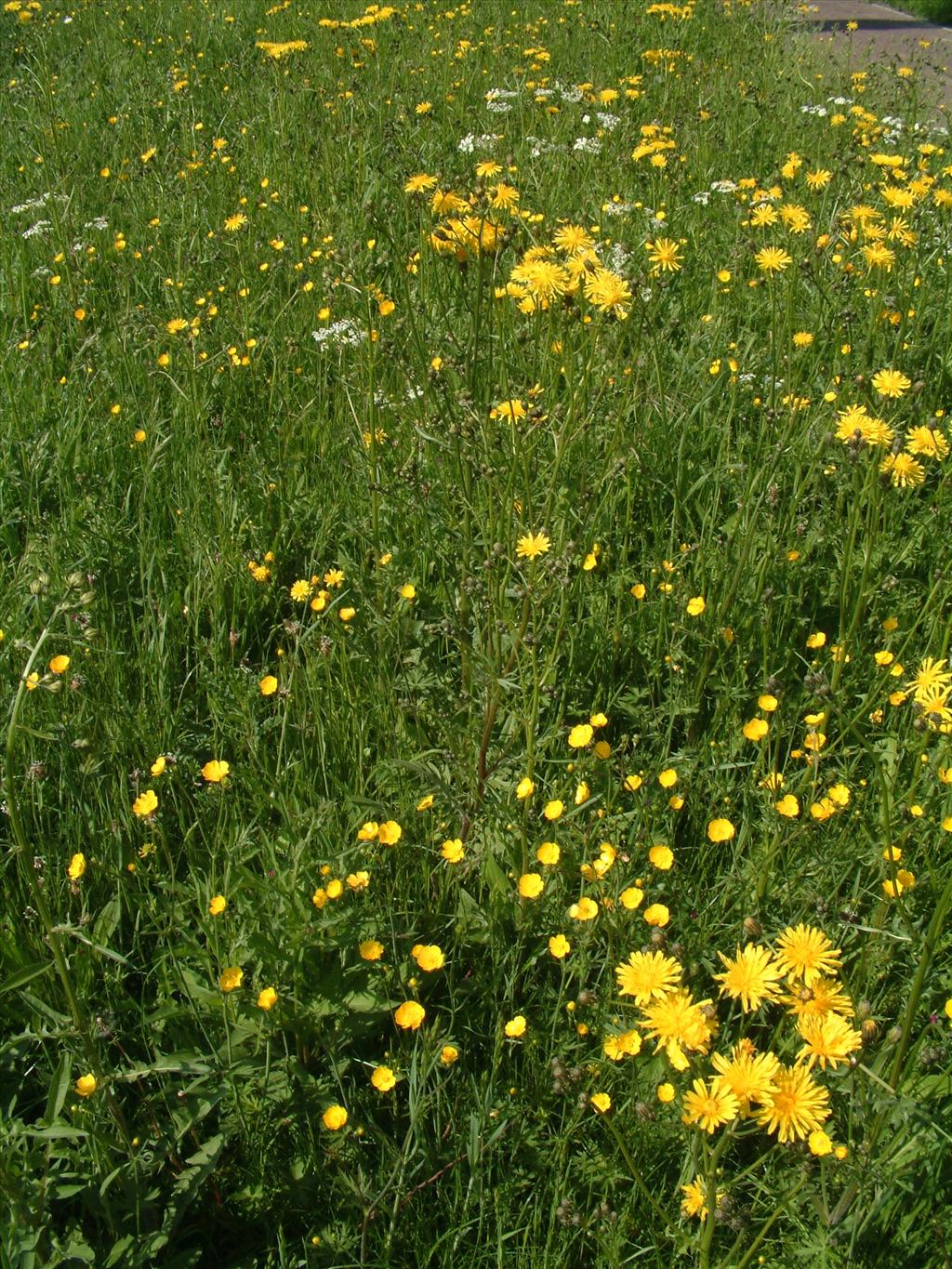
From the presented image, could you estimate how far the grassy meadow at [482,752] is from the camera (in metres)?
1.37

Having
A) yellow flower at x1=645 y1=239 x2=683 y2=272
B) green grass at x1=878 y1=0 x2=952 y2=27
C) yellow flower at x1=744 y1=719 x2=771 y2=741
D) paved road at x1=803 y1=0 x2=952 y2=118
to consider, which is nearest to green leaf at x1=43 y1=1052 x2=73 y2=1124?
yellow flower at x1=744 y1=719 x2=771 y2=741

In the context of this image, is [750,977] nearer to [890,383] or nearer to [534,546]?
[534,546]

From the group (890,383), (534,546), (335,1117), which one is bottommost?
(335,1117)

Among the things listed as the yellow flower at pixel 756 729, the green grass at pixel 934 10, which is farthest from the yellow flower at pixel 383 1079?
the green grass at pixel 934 10

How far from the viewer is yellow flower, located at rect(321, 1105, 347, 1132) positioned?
4.63 ft

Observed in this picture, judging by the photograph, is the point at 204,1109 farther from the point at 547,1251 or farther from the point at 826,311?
the point at 826,311

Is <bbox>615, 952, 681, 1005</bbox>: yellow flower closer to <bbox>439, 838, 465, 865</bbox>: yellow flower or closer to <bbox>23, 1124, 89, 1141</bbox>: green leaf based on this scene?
<bbox>439, 838, 465, 865</bbox>: yellow flower

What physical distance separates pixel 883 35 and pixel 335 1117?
12.5m

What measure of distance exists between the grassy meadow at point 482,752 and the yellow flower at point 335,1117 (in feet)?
0.15

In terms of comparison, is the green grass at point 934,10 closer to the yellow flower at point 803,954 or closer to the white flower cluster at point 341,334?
the white flower cluster at point 341,334

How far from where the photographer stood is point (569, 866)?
1.73 m

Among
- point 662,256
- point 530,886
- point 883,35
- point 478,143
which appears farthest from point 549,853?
point 883,35

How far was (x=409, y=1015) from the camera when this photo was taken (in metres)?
1.53

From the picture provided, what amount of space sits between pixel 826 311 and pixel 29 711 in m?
2.59
